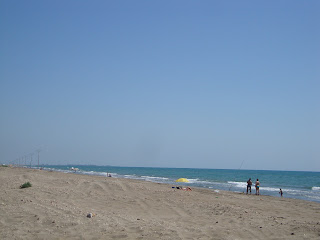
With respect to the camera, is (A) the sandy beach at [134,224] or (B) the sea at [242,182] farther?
(B) the sea at [242,182]

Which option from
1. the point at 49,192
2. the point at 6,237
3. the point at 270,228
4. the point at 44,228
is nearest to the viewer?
the point at 6,237

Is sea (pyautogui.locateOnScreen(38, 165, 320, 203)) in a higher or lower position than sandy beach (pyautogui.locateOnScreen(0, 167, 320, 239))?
lower

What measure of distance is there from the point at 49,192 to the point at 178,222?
7.80m

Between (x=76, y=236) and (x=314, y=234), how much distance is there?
250 inches

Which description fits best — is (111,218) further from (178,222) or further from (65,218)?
(178,222)

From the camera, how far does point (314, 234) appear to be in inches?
315

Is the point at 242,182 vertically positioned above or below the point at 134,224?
below

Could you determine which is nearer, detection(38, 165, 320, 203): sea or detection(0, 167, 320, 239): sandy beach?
detection(0, 167, 320, 239): sandy beach

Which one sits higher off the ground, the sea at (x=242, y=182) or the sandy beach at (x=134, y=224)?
the sandy beach at (x=134, y=224)

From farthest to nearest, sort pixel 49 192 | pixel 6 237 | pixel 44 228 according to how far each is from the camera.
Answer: pixel 49 192 < pixel 44 228 < pixel 6 237

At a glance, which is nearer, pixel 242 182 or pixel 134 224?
pixel 134 224

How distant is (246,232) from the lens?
318 inches

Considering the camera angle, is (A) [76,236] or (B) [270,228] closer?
(A) [76,236]

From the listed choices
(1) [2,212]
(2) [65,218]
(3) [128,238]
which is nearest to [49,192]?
(1) [2,212]
